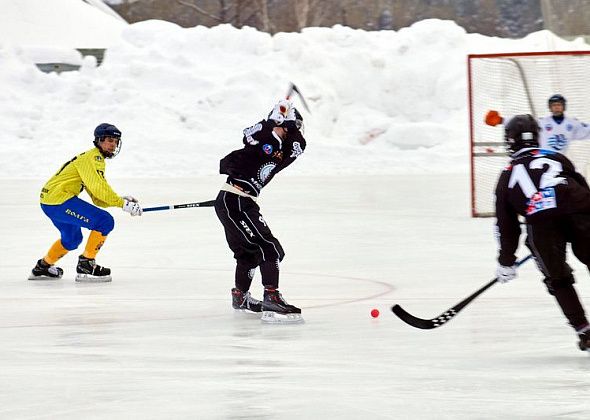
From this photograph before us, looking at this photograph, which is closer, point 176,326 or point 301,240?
point 176,326

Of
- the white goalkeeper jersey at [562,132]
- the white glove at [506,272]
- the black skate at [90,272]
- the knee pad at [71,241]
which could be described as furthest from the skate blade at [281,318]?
the white goalkeeper jersey at [562,132]

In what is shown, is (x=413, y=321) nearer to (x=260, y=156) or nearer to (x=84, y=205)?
(x=260, y=156)

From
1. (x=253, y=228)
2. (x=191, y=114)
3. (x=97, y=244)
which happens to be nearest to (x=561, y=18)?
(x=191, y=114)

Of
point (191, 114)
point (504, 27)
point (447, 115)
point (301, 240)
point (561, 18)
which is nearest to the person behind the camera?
point (301, 240)

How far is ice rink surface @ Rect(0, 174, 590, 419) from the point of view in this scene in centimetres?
384

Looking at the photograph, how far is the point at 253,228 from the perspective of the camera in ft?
19.0

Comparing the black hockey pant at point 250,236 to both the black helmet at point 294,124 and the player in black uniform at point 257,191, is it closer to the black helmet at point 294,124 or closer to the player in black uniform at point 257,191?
the player in black uniform at point 257,191

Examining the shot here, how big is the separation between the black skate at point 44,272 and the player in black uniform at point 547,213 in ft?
11.7

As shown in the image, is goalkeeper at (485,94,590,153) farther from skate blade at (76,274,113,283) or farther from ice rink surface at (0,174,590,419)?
skate blade at (76,274,113,283)

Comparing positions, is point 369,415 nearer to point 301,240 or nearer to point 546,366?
point 546,366

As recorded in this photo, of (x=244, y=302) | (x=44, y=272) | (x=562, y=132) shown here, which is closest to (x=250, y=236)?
(x=244, y=302)

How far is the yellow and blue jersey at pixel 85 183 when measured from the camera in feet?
23.9

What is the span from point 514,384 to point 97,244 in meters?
3.82

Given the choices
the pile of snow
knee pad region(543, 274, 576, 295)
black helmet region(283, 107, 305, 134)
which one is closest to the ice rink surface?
knee pad region(543, 274, 576, 295)
